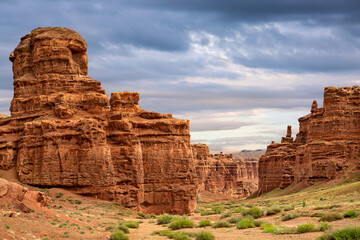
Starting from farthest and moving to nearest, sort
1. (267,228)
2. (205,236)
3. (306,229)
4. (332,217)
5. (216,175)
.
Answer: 1. (216,175)
2. (332,217)
3. (267,228)
4. (205,236)
5. (306,229)

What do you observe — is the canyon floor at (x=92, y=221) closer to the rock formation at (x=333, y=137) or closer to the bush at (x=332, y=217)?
the bush at (x=332, y=217)

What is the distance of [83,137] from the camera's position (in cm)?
4744

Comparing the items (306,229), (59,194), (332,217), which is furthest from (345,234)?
(59,194)

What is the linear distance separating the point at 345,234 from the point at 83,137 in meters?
30.7

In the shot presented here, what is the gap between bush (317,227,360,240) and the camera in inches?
853

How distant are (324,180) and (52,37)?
155 feet

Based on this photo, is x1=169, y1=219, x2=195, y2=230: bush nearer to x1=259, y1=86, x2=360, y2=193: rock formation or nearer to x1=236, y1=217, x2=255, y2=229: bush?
x1=236, y1=217, x2=255, y2=229: bush

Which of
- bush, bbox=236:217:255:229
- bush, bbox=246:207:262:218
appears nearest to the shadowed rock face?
bush, bbox=246:207:262:218

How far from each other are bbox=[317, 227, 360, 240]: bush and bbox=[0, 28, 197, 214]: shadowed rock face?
29.1 meters

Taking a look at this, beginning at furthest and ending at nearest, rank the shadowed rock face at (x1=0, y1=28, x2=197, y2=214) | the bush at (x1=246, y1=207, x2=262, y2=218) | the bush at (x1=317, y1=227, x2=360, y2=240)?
1. the shadowed rock face at (x1=0, y1=28, x2=197, y2=214)
2. the bush at (x1=246, y1=207, x2=262, y2=218)
3. the bush at (x1=317, y1=227, x2=360, y2=240)

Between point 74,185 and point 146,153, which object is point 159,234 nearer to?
Answer: point 74,185

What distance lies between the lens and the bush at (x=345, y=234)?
21.7m

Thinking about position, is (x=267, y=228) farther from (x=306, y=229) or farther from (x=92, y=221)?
(x=92, y=221)

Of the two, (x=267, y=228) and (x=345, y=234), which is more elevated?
(x=345, y=234)
